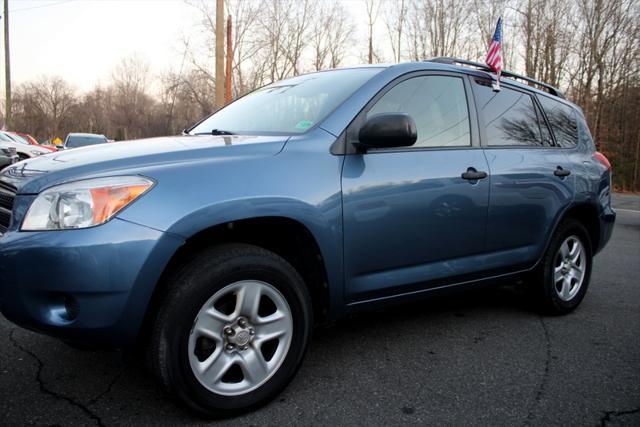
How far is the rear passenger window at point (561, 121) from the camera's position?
3.82 metres

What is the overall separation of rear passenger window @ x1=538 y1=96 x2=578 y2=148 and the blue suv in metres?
0.33

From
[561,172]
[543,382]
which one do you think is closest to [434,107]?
[561,172]

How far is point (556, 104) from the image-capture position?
3996 mm

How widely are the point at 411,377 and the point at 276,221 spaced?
3.75 ft

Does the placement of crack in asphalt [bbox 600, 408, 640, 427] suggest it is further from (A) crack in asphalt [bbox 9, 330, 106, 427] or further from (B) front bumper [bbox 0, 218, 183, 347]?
(A) crack in asphalt [bbox 9, 330, 106, 427]

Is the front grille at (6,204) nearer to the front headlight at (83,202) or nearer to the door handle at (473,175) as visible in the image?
the front headlight at (83,202)

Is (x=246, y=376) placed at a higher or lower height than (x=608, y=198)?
lower

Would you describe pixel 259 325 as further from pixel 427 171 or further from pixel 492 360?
pixel 492 360

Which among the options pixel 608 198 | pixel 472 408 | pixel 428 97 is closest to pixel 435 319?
pixel 472 408

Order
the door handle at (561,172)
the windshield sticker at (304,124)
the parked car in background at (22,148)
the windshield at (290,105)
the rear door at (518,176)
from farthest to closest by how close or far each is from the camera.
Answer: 1. the parked car in background at (22,148)
2. the door handle at (561,172)
3. the rear door at (518,176)
4. the windshield at (290,105)
5. the windshield sticker at (304,124)

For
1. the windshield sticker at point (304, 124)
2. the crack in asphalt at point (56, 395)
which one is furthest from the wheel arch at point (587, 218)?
the crack in asphalt at point (56, 395)

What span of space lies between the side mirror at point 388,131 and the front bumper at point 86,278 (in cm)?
106

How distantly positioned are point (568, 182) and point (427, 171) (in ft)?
4.91

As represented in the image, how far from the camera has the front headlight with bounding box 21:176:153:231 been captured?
1.91 m
